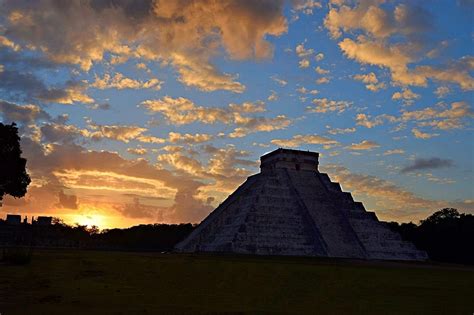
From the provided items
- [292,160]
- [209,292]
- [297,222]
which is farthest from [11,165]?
[292,160]

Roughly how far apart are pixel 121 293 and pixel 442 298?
33.9 feet

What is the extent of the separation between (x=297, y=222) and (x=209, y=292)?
1136 inches

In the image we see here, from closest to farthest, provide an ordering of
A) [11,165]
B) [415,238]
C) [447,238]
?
[11,165], [447,238], [415,238]

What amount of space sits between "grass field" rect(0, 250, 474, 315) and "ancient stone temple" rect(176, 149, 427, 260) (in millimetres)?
17337

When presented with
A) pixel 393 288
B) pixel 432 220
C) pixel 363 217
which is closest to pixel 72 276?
pixel 393 288

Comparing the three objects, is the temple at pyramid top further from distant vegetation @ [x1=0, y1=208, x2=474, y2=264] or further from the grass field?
the grass field

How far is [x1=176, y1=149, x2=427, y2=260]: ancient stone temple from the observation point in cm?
3956

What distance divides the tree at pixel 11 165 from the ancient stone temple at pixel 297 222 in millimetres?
16266

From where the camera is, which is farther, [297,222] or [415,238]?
[415,238]

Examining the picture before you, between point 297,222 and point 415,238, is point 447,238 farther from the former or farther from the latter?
point 297,222

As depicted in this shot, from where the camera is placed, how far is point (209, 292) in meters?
14.6

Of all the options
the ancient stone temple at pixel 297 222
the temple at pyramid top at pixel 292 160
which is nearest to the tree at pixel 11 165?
the ancient stone temple at pixel 297 222

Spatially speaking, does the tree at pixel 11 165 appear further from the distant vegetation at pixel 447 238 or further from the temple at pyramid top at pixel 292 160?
the distant vegetation at pixel 447 238

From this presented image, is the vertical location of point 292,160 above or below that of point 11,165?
above
